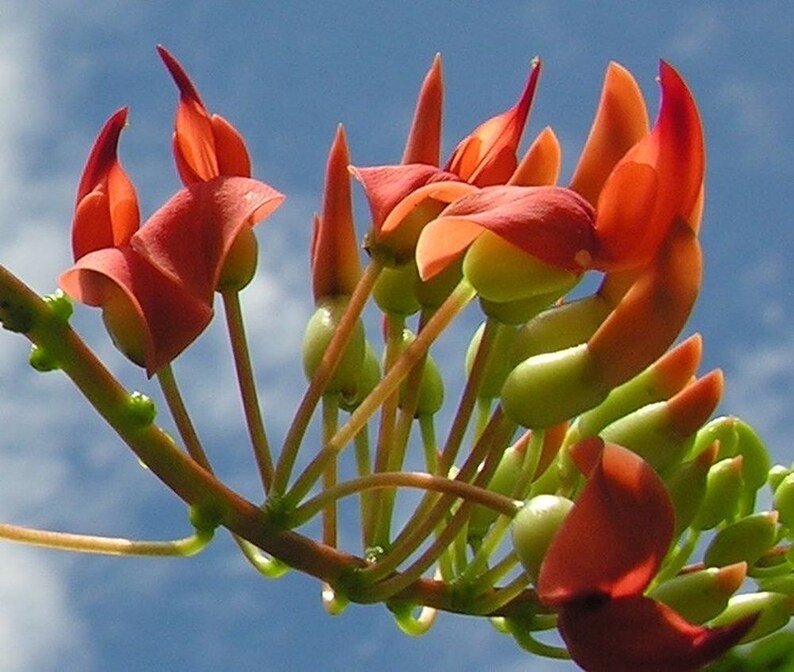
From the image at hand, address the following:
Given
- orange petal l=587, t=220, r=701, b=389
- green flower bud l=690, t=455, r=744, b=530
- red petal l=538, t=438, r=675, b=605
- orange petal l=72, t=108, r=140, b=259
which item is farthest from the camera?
green flower bud l=690, t=455, r=744, b=530

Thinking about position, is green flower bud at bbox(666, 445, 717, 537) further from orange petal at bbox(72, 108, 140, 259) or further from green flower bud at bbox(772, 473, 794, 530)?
orange petal at bbox(72, 108, 140, 259)

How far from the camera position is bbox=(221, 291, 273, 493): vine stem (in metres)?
1.60

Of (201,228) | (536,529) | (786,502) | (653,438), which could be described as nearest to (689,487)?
(653,438)

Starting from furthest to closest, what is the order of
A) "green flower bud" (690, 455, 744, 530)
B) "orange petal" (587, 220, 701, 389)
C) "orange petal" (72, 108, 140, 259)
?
"green flower bud" (690, 455, 744, 530) → "orange petal" (72, 108, 140, 259) → "orange petal" (587, 220, 701, 389)

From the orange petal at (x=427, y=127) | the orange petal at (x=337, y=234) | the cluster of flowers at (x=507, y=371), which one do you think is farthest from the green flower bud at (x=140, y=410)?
the orange petal at (x=427, y=127)

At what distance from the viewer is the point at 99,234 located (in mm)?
1648

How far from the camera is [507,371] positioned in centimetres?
176

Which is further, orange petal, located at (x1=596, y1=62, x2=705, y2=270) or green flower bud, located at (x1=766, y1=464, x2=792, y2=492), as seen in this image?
green flower bud, located at (x1=766, y1=464, x2=792, y2=492)

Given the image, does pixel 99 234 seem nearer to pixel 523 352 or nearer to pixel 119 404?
pixel 119 404

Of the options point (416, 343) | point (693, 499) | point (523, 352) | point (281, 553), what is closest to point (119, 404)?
point (281, 553)

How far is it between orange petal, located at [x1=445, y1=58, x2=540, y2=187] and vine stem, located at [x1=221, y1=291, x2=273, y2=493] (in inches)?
10.2

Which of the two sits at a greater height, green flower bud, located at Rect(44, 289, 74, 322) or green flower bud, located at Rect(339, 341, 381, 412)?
green flower bud, located at Rect(44, 289, 74, 322)

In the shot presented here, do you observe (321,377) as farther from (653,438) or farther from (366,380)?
(653,438)

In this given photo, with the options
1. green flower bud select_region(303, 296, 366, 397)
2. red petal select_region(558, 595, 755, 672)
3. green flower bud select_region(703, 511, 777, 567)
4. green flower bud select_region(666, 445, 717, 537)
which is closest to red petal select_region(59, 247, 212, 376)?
green flower bud select_region(303, 296, 366, 397)
